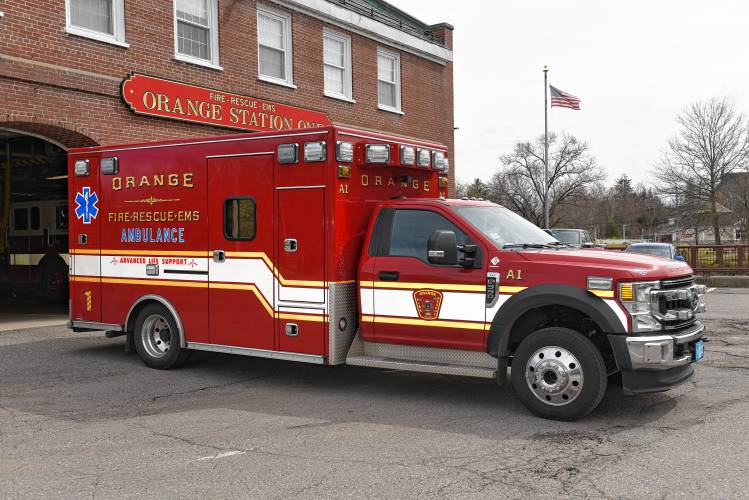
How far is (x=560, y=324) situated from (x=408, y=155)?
8.28 ft

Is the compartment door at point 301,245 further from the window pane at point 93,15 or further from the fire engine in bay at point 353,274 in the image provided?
the window pane at point 93,15

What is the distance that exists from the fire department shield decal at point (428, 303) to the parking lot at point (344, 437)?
88 centimetres

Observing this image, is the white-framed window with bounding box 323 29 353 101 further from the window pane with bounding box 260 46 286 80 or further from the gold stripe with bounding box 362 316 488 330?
the gold stripe with bounding box 362 316 488 330

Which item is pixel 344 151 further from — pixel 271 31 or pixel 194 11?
pixel 271 31

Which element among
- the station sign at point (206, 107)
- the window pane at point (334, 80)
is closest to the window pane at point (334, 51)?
the window pane at point (334, 80)

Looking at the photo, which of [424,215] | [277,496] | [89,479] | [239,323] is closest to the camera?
[277,496]

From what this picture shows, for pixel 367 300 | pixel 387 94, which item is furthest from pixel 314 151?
pixel 387 94

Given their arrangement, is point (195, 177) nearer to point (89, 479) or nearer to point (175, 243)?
point (175, 243)

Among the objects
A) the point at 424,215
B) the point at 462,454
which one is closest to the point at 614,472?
the point at 462,454

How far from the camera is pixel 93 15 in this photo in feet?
43.8

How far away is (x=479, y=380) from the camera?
8.10 meters

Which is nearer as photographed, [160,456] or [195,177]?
[160,456]

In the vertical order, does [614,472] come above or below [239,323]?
below

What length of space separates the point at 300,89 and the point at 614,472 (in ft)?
46.1
